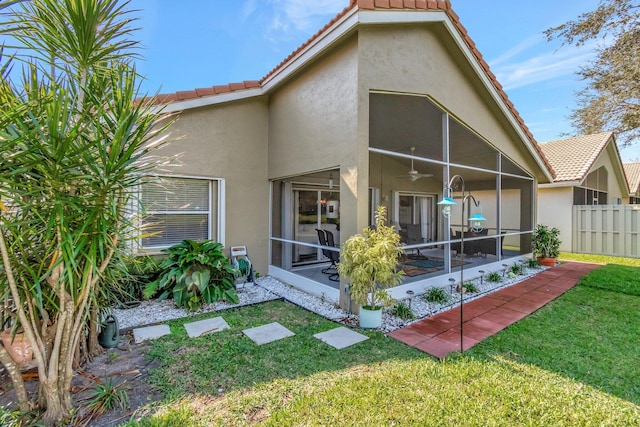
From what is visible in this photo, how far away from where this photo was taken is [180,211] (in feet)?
23.0

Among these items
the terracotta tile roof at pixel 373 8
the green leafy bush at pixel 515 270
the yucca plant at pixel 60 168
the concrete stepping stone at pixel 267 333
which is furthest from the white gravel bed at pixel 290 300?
the terracotta tile roof at pixel 373 8

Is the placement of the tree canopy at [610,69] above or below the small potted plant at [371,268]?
above

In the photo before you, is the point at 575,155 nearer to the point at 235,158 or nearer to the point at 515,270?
the point at 515,270

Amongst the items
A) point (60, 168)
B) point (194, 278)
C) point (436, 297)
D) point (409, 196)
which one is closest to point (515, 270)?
point (436, 297)

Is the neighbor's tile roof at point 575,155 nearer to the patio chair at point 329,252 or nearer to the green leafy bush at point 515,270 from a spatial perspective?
the green leafy bush at point 515,270

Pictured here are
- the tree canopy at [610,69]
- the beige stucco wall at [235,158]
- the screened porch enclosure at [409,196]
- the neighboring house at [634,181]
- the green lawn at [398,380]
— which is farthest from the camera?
the neighboring house at [634,181]

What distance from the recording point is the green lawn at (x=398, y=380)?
2764mm

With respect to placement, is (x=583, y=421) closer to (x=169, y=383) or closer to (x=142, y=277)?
(x=169, y=383)

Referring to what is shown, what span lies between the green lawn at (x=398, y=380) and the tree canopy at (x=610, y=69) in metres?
12.9

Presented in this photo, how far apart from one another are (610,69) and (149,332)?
20346 millimetres

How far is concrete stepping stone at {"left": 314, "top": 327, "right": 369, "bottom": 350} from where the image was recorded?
4266mm

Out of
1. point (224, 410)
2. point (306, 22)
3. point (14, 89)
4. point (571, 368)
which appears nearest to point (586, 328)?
point (571, 368)

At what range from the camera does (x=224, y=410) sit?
284 centimetres

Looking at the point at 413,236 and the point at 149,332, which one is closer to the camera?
the point at 149,332
